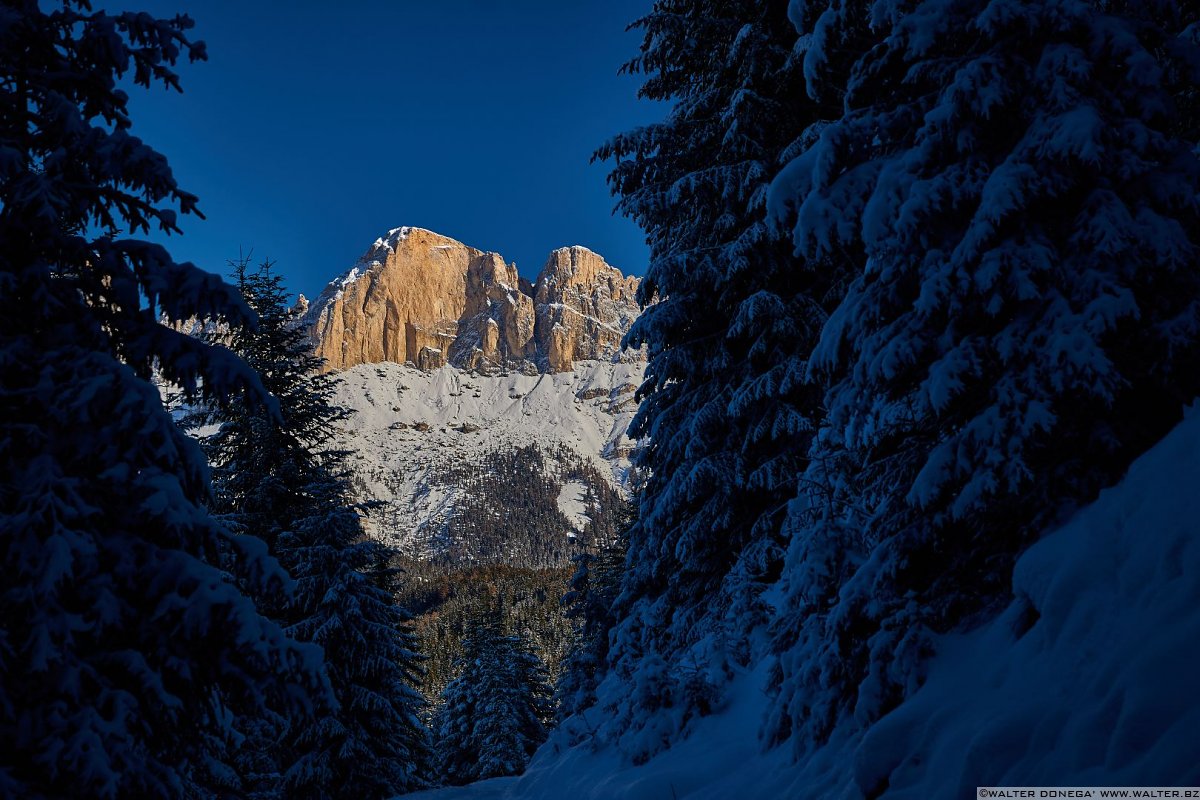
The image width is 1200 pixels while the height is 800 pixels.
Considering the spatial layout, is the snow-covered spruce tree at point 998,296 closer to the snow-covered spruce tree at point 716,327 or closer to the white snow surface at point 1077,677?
the white snow surface at point 1077,677

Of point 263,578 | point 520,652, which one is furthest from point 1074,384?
point 520,652

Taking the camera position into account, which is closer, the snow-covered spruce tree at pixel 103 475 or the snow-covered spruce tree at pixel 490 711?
the snow-covered spruce tree at pixel 103 475

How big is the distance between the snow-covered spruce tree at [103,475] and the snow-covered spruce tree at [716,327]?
17.4 feet

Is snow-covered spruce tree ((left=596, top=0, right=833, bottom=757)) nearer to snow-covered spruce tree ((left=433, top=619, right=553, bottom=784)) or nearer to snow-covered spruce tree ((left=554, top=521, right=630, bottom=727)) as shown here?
snow-covered spruce tree ((left=554, top=521, right=630, bottom=727))

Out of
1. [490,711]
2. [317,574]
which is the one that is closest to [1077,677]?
[317,574]

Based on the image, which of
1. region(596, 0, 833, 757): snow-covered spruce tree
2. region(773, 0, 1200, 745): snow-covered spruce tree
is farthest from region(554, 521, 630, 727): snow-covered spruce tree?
region(773, 0, 1200, 745): snow-covered spruce tree

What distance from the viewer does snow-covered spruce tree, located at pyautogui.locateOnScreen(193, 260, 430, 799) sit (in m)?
14.8

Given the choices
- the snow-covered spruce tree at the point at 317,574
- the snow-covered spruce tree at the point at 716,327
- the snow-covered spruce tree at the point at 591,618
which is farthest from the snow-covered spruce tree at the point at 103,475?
the snow-covered spruce tree at the point at 317,574

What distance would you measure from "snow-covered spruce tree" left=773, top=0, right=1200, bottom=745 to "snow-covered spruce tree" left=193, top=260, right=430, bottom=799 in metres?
12.6

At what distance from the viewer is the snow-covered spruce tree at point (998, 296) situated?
4152 millimetres

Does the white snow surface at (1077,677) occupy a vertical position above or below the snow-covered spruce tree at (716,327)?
below

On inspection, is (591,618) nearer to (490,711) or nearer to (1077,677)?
(490,711)

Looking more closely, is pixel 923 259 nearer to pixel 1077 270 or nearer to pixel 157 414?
pixel 1077 270

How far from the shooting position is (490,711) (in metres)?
29.2
